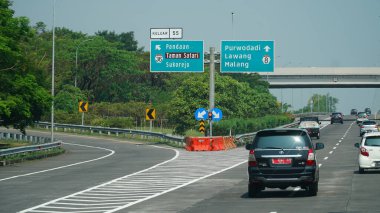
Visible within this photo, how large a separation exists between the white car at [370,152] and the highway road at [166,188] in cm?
40

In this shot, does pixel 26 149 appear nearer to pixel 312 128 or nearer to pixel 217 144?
pixel 217 144

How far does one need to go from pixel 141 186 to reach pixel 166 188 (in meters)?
1.17

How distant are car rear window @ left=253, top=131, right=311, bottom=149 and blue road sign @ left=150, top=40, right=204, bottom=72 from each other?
35.6 metres

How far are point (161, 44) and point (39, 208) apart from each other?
37.9 metres

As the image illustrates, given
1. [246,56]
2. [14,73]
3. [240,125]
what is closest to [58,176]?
[14,73]

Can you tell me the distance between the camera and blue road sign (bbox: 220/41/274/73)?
57.3 meters

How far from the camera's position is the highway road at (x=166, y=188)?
20.0 meters

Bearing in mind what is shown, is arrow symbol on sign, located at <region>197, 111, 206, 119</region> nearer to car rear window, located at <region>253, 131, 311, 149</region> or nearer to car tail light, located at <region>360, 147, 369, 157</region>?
car tail light, located at <region>360, 147, 369, 157</region>

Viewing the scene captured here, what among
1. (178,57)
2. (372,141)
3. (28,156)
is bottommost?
(28,156)

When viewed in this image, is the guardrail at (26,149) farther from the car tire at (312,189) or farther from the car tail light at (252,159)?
the car tire at (312,189)

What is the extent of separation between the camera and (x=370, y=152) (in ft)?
97.5

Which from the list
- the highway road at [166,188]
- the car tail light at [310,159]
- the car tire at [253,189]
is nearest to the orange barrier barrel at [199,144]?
the highway road at [166,188]

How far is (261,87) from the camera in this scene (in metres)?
128

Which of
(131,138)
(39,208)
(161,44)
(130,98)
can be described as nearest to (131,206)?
(39,208)
